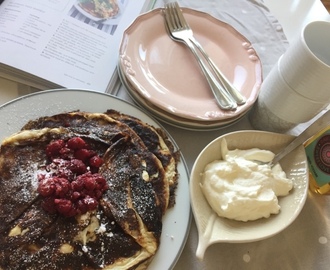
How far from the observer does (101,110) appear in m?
1.05

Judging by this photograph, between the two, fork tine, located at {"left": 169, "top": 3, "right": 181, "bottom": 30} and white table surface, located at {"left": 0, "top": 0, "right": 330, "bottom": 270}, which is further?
fork tine, located at {"left": 169, "top": 3, "right": 181, "bottom": 30}

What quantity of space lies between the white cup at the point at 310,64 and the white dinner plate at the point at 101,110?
0.37m

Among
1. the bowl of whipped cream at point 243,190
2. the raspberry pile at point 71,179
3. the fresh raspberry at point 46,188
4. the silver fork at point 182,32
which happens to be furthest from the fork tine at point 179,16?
the fresh raspberry at point 46,188

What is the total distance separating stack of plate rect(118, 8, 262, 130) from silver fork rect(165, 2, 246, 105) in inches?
0.9

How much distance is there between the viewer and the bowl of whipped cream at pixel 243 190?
2.94 feet

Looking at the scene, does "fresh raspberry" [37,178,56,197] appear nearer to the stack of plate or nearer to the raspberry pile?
the raspberry pile

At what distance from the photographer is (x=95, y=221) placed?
2.73 ft

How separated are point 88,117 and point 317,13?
1106mm

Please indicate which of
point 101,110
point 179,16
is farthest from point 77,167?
point 179,16

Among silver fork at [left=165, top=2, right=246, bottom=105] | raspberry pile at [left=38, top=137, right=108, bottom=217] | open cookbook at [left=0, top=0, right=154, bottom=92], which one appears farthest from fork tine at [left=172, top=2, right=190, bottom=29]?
raspberry pile at [left=38, top=137, right=108, bottom=217]


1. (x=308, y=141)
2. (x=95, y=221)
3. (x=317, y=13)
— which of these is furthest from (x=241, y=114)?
(x=317, y=13)

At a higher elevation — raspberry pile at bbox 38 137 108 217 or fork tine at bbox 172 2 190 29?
fork tine at bbox 172 2 190 29

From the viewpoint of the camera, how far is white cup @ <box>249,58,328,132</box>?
1071mm

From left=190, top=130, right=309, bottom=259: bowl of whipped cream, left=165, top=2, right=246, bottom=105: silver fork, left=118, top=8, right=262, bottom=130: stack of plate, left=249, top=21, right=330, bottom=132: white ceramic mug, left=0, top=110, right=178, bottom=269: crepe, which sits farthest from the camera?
left=165, top=2, right=246, bottom=105: silver fork
